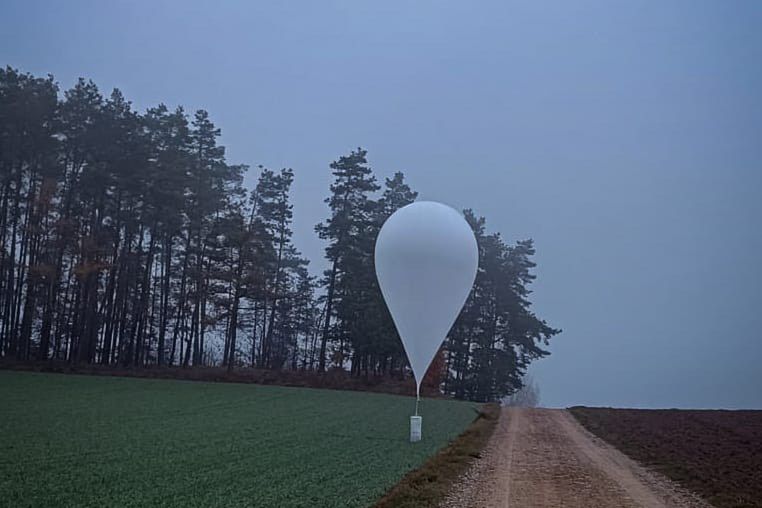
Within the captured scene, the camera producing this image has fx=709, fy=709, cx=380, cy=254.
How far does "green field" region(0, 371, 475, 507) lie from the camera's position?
1065 cm

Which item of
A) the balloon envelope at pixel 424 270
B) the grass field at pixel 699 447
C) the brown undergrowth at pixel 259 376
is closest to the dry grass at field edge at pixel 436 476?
the balloon envelope at pixel 424 270

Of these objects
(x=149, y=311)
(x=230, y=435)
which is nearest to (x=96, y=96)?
(x=149, y=311)

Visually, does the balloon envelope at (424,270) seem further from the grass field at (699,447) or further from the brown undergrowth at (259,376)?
the brown undergrowth at (259,376)

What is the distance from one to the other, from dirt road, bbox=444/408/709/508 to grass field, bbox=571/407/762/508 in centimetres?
58

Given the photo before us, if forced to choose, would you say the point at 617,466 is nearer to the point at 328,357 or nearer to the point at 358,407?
the point at 358,407

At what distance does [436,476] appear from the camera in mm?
13883

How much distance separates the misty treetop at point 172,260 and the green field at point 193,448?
1203 centimetres

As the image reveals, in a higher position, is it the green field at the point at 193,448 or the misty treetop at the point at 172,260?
the misty treetop at the point at 172,260

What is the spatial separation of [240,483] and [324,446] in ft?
20.3

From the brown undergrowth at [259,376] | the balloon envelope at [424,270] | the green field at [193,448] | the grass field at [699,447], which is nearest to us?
the green field at [193,448]

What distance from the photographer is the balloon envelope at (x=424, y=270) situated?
17.2 meters

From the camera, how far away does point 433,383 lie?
51.9 meters

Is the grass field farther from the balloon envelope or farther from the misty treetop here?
the misty treetop

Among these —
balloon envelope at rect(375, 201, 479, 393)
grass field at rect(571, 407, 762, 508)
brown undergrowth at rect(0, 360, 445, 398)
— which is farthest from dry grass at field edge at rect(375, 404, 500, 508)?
brown undergrowth at rect(0, 360, 445, 398)
